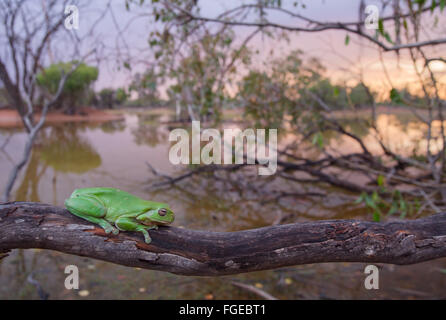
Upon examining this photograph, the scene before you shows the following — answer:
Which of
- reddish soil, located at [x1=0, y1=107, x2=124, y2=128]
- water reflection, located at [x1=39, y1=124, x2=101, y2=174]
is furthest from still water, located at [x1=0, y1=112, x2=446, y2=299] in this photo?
reddish soil, located at [x1=0, y1=107, x2=124, y2=128]

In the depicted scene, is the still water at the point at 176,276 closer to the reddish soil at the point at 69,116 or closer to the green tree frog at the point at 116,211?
the green tree frog at the point at 116,211

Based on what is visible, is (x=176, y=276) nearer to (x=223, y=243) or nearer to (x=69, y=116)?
(x=223, y=243)

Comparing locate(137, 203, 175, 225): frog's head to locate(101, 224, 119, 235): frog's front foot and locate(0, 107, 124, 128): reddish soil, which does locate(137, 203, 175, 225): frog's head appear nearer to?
locate(101, 224, 119, 235): frog's front foot

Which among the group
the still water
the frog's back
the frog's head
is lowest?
the still water

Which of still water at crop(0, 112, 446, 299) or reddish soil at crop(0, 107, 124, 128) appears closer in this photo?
still water at crop(0, 112, 446, 299)

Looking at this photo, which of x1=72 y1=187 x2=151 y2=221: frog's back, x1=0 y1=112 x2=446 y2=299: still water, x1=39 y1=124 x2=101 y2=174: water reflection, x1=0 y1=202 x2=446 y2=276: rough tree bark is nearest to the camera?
x1=0 y1=202 x2=446 y2=276: rough tree bark

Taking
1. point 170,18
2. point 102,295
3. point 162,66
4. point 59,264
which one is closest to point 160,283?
point 102,295
